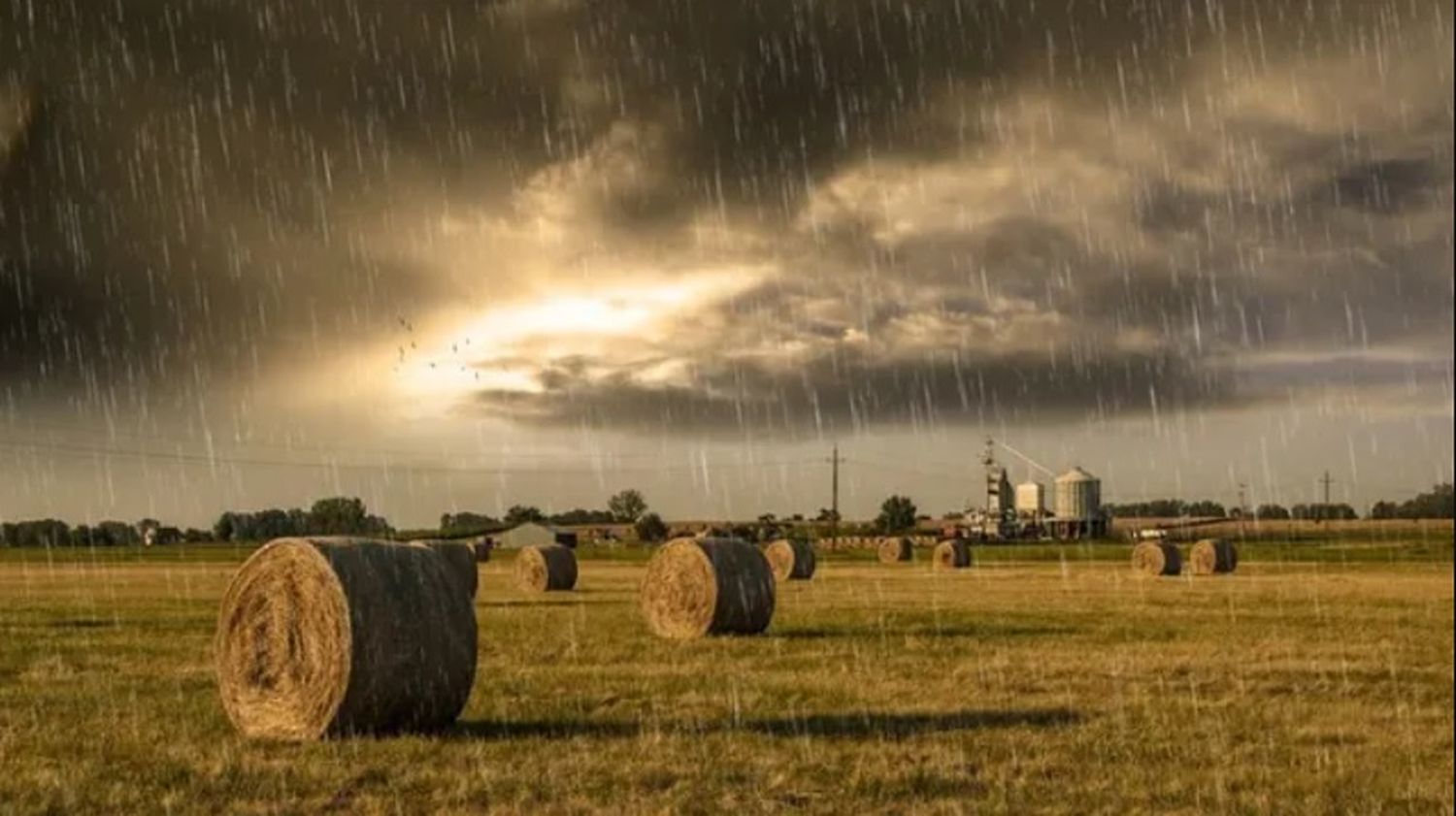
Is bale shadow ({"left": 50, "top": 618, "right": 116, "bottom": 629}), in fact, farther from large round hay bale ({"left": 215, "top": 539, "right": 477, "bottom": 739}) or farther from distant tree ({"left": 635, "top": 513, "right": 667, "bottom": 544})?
distant tree ({"left": 635, "top": 513, "right": 667, "bottom": 544})

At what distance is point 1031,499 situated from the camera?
149000 mm

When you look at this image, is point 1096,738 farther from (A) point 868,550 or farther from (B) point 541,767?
(A) point 868,550

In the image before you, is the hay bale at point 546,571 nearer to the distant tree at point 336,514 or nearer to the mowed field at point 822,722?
the mowed field at point 822,722

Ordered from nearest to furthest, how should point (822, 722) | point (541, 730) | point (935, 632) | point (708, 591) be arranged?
1. point (541, 730)
2. point (822, 722)
3. point (935, 632)
4. point (708, 591)

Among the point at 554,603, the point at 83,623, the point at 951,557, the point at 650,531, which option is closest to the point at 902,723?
the point at 83,623

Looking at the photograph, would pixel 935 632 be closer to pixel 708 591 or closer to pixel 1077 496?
pixel 708 591

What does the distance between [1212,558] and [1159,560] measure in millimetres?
2773

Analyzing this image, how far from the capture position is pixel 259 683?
14781 millimetres

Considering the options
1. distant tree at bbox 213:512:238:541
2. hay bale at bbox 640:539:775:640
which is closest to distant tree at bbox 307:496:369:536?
distant tree at bbox 213:512:238:541

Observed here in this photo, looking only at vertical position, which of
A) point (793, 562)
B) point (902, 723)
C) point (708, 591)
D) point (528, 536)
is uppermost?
point (528, 536)

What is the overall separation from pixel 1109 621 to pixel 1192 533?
312ft

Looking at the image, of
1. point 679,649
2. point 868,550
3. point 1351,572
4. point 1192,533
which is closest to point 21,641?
point 679,649

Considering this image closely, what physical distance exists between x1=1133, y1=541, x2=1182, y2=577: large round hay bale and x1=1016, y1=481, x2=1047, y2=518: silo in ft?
300

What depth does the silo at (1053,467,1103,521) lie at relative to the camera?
139 metres
